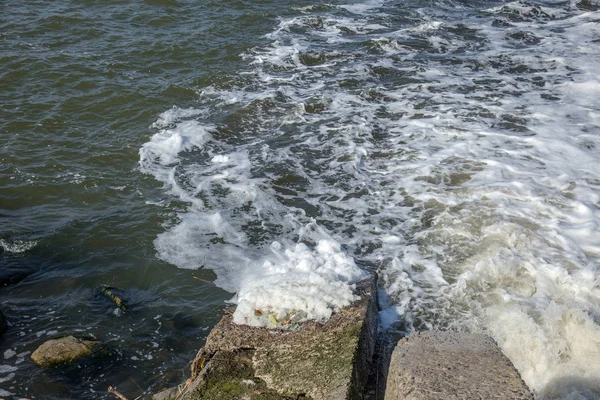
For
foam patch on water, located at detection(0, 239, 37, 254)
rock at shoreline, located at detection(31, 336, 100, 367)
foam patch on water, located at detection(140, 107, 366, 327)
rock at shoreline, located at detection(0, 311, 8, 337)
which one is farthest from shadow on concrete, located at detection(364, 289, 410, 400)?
foam patch on water, located at detection(0, 239, 37, 254)

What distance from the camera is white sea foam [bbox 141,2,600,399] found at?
5520 mm

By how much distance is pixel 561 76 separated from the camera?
1167 centimetres

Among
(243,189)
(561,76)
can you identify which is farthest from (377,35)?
(243,189)

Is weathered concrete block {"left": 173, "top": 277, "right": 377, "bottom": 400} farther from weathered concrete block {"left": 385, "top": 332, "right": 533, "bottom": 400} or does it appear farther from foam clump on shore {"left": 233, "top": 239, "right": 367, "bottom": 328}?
weathered concrete block {"left": 385, "top": 332, "right": 533, "bottom": 400}

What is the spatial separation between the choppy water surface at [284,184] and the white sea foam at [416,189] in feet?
0.11

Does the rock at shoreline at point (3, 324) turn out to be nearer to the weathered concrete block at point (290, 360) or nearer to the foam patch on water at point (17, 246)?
the foam patch on water at point (17, 246)

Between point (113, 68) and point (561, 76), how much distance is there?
28.8 feet

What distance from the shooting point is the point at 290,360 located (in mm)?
4180

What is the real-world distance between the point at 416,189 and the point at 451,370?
14.8 ft

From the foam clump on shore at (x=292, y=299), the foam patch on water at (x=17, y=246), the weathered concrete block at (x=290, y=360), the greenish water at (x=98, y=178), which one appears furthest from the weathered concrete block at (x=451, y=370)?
the foam patch on water at (x=17, y=246)

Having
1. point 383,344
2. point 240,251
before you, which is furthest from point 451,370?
point 240,251

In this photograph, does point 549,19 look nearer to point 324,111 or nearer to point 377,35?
point 377,35

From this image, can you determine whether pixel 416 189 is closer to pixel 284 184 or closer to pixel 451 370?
pixel 284 184

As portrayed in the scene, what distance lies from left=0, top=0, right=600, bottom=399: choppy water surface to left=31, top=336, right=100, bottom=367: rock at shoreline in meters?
0.11
